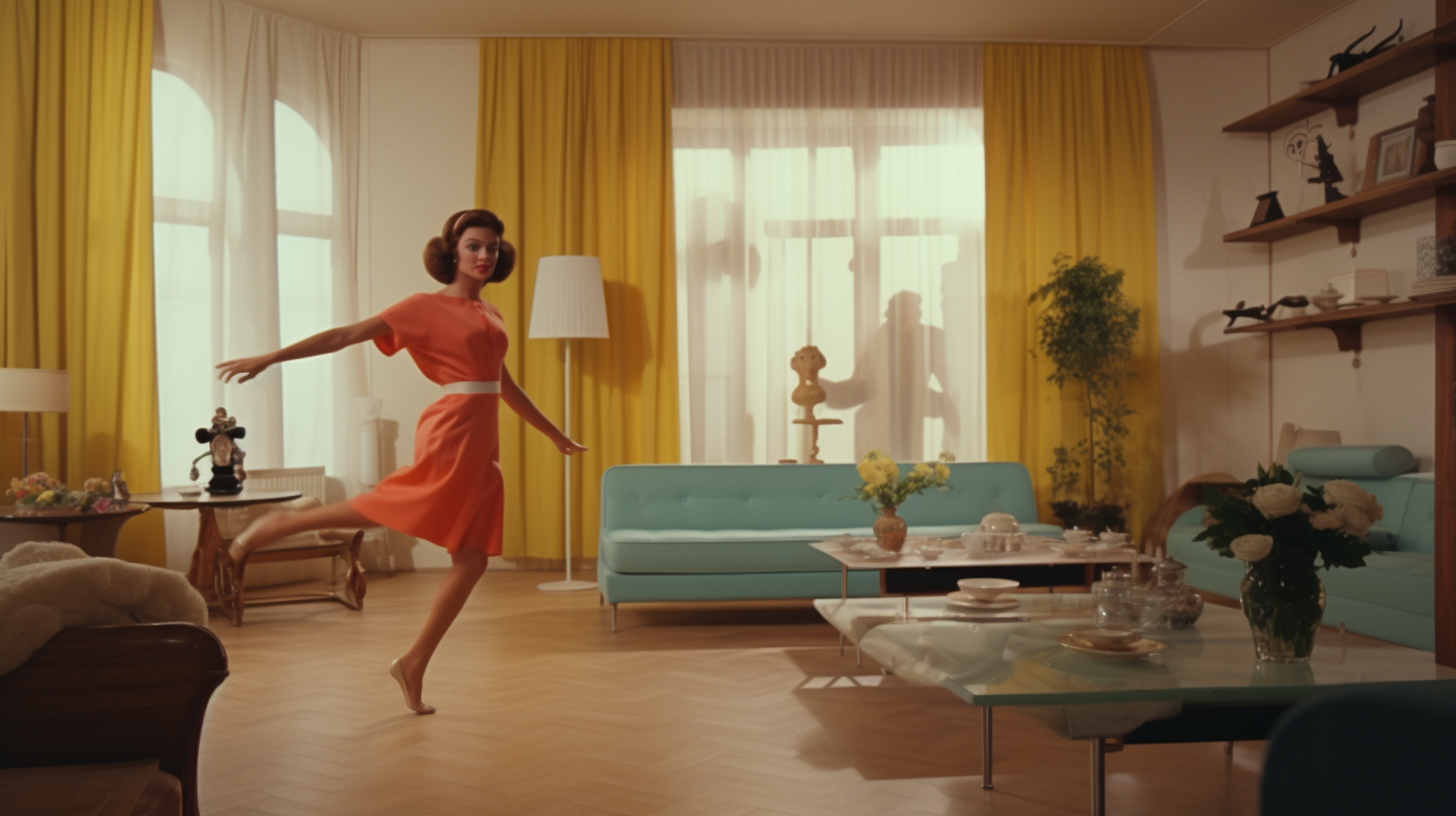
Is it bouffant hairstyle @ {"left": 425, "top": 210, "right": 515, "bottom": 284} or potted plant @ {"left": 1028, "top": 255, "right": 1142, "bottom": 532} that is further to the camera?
potted plant @ {"left": 1028, "top": 255, "right": 1142, "bottom": 532}

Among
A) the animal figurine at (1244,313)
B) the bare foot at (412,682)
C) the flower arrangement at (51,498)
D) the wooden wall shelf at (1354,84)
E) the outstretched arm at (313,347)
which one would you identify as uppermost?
the wooden wall shelf at (1354,84)

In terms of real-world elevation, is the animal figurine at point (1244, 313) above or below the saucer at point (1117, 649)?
above

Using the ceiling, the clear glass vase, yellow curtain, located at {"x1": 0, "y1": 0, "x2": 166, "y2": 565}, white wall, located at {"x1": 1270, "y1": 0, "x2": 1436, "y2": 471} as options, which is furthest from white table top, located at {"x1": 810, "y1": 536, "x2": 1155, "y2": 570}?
yellow curtain, located at {"x1": 0, "y1": 0, "x2": 166, "y2": 565}

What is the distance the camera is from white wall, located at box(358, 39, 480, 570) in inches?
259

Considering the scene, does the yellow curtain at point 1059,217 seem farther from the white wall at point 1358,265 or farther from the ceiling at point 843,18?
the white wall at point 1358,265

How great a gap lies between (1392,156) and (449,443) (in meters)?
4.98

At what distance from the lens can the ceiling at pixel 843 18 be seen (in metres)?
6.14

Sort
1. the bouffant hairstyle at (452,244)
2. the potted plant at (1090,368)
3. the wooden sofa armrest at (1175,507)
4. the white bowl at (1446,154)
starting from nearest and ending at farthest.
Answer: the bouffant hairstyle at (452,244), the white bowl at (1446,154), the wooden sofa armrest at (1175,507), the potted plant at (1090,368)

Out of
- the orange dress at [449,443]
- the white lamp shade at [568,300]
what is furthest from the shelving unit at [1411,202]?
the white lamp shade at [568,300]

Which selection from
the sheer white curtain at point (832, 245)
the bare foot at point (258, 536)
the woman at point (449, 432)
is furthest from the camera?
the sheer white curtain at point (832, 245)

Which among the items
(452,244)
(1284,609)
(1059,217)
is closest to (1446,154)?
(1059,217)

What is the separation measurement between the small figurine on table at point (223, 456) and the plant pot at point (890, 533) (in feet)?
10.1

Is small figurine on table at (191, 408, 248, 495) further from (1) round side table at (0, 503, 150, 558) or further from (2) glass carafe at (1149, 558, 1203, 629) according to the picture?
(2) glass carafe at (1149, 558, 1203, 629)

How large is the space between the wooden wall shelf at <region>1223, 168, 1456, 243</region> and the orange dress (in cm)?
413
